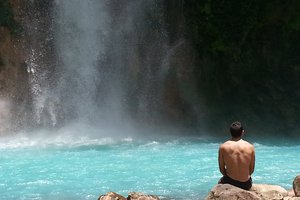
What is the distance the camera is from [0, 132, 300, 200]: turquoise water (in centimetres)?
1122

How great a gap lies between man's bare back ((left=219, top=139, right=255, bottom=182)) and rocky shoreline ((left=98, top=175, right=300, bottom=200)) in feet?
0.97

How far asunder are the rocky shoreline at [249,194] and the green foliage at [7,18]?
13.6 metres

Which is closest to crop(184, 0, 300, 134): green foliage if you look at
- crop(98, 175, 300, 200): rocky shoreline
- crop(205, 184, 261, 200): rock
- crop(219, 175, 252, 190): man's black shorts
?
crop(98, 175, 300, 200): rocky shoreline

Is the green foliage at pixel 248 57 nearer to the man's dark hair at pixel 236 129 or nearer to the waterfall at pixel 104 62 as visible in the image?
the waterfall at pixel 104 62

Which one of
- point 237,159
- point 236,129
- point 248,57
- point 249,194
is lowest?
point 249,194

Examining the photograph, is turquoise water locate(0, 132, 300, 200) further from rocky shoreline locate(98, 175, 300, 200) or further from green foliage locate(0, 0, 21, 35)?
green foliage locate(0, 0, 21, 35)

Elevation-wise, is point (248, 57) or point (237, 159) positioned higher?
point (248, 57)

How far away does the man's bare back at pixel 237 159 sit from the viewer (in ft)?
25.0

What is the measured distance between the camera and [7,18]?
20828 mm

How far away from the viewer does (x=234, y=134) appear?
7609 millimetres

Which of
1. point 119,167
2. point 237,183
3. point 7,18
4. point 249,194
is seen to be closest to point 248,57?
point 119,167

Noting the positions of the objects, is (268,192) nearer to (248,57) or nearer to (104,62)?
(248,57)

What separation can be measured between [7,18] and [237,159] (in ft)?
50.1

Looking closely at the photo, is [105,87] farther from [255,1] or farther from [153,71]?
[255,1]
